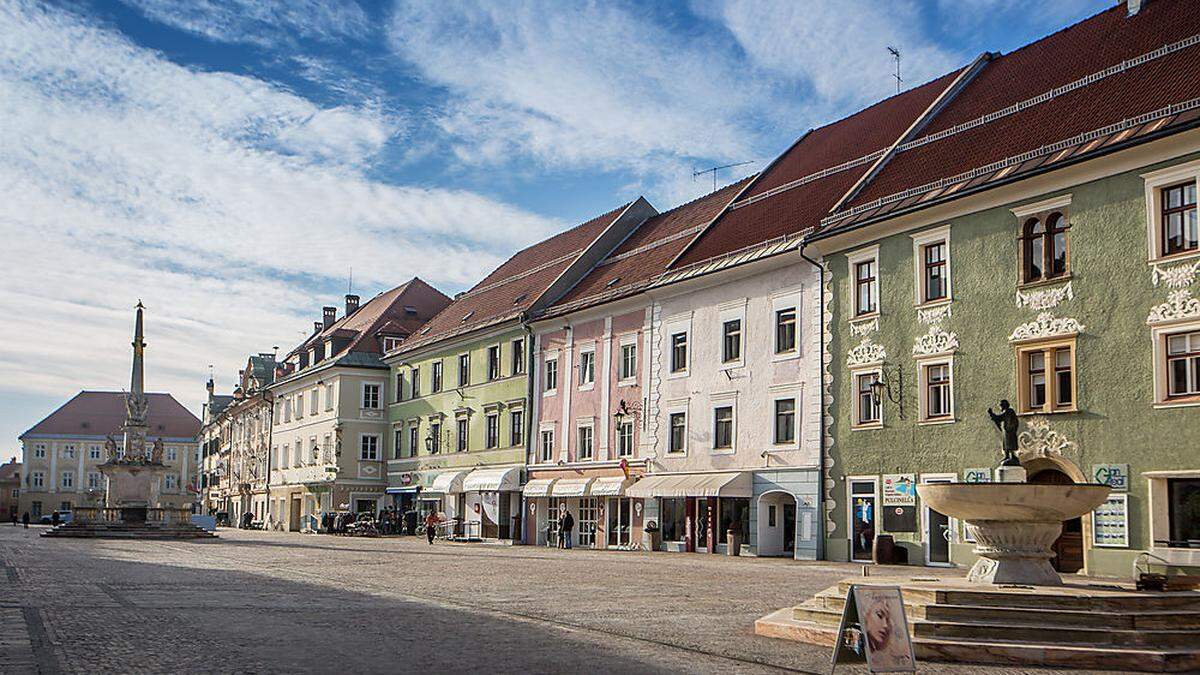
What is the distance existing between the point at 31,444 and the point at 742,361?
117437 mm

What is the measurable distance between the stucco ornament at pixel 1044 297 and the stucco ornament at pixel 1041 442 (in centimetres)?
264

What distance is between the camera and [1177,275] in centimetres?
2620

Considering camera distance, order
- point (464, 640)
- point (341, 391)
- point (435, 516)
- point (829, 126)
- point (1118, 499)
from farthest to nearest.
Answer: point (341, 391) < point (435, 516) < point (829, 126) < point (1118, 499) < point (464, 640)

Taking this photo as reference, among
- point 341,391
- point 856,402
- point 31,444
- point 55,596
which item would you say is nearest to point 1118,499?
point 856,402

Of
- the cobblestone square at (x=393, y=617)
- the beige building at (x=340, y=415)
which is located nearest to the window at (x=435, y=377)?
the beige building at (x=340, y=415)

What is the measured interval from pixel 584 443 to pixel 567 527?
141 inches

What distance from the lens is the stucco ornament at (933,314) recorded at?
32.1 m

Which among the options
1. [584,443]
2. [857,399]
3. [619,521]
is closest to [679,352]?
[619,521]

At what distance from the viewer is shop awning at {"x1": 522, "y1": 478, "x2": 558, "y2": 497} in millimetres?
50594

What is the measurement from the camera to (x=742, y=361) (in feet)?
132

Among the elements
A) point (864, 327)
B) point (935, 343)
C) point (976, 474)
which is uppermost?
point (864, 327)

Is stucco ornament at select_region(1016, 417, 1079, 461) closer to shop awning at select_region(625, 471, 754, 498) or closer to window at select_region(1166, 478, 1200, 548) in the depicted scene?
window at select_region(1166, 478, 1200, 548)

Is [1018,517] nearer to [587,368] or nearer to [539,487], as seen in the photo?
[587,368]

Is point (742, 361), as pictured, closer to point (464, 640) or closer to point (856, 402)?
point (856, 402)
